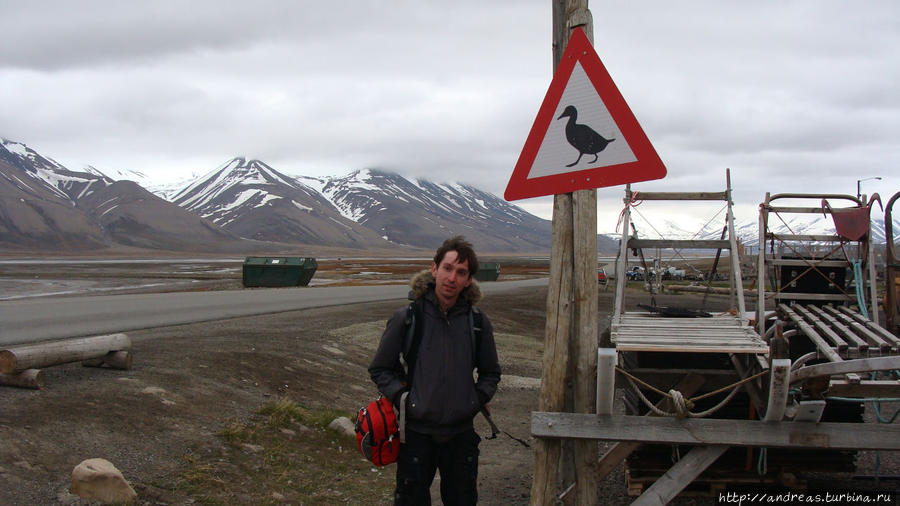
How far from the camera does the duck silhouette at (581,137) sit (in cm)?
350

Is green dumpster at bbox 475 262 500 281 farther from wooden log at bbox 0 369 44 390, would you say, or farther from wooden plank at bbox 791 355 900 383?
wooden plank at bbox 791 355 900 383

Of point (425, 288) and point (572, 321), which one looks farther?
point (425, 288)

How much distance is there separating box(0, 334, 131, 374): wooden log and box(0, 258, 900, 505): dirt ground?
0.21 meters

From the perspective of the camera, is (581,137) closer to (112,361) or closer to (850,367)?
(850,367)

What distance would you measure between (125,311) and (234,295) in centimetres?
649

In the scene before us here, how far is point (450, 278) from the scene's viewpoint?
3.92 metres

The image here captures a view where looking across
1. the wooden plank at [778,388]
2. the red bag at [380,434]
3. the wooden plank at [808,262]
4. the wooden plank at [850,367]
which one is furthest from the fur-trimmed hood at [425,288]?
the wooden plank at [808,262]

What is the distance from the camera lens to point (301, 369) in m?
10.1

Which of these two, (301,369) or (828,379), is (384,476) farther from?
(828,379)

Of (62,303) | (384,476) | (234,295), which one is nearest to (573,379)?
(384,476)

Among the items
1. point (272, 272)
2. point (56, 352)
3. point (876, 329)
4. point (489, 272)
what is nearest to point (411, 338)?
point (876, 329)

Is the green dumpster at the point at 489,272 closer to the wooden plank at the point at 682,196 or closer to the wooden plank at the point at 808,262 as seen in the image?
the wooden plank at the point at 682,196

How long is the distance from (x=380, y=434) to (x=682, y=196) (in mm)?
5068

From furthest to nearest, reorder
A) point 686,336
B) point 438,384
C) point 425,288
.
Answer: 1. point 686,336
2. point 425,288
3. point 438,384
